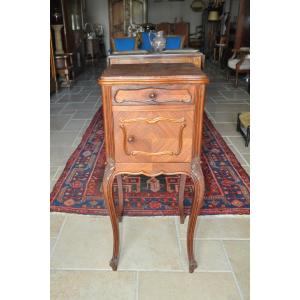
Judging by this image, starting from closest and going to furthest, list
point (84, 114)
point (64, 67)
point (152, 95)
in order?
point (152, 95), point (84, 114), point (64, 67)

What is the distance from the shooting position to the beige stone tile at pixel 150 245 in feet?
4.65

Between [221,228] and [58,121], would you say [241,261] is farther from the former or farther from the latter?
[58,121]

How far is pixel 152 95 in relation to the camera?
104cm

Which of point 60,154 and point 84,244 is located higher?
point 60,154

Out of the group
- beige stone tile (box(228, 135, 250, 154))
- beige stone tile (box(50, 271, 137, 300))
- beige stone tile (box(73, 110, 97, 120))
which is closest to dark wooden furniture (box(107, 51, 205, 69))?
beige stone tile (box(228, 135, 250, 154))

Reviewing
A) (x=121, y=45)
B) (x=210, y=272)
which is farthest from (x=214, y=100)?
(x=210, y=272)

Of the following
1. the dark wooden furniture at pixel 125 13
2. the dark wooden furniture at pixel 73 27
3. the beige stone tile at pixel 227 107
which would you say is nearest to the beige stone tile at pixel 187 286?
the beige stone tile at pixel 227 107

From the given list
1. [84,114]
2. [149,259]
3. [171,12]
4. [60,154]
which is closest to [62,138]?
[60,154]

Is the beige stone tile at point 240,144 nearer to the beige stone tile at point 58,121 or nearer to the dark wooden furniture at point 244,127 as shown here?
the dark wooden furniture at point 244,127

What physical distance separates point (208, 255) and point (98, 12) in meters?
9.55

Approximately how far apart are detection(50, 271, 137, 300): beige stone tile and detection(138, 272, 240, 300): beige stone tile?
0.21 feet
